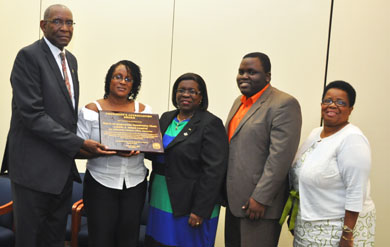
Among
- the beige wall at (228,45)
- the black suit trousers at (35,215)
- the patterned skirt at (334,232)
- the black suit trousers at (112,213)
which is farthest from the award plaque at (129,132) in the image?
the beige wall at (228,45)

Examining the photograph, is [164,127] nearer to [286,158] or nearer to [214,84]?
[286,158]

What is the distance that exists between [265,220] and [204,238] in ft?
1.34

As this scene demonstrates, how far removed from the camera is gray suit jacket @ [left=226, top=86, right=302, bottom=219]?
2.32 metres

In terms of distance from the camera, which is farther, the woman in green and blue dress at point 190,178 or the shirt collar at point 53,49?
the woman in green and blue dress at point 190,178

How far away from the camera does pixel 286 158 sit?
232cm

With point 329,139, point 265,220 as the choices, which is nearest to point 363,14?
point 329,139

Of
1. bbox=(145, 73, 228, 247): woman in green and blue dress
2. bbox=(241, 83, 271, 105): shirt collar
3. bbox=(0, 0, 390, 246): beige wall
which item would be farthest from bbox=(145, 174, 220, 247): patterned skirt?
bbox=(0, 0, 390, 246): beige wall

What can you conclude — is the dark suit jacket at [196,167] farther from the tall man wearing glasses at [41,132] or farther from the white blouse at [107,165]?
the tall man wearing glasses at [41,132]

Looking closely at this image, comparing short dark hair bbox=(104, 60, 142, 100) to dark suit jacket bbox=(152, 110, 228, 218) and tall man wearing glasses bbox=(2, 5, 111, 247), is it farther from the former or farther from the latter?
dark suit jacket bbox=(152, 110, 228, 218)

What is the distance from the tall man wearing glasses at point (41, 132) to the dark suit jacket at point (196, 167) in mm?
473

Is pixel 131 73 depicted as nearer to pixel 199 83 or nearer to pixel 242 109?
pixel 199 83

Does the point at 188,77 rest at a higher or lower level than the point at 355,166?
higher

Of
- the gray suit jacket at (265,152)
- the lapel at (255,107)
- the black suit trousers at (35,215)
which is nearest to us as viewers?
the black suit trousers at (35,215)

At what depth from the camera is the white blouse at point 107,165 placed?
236 centimetres
